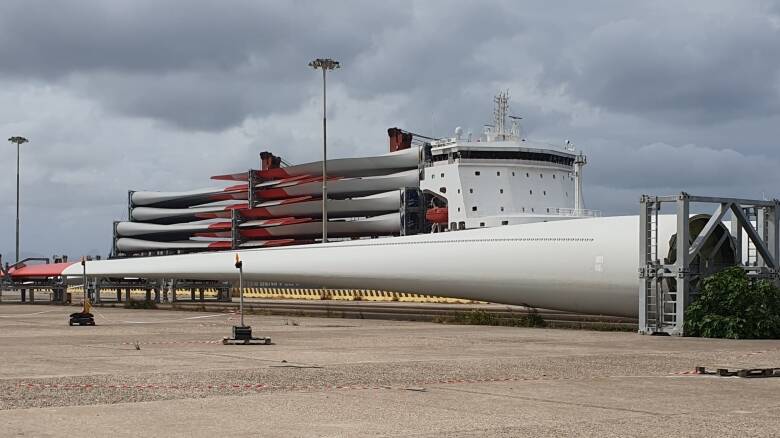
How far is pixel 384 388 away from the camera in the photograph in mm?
12930

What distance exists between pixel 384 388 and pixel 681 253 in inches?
587

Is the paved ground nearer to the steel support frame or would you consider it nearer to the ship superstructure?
the steel support frame

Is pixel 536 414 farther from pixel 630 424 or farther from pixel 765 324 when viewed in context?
pixel 765 324

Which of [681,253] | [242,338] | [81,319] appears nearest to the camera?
[242,338]

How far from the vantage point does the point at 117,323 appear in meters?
32.8

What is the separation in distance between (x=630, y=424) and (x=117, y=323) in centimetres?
2604

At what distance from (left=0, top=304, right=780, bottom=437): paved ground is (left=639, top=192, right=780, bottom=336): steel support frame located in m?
2.69

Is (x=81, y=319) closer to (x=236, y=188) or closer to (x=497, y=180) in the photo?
(x=497, y=180)

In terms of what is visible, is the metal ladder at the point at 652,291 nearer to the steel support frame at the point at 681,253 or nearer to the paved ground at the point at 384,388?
the steel support frame at the point at 681,253

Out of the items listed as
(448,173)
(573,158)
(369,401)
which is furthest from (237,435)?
(573,158)

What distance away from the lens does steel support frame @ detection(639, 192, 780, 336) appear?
25.5 m

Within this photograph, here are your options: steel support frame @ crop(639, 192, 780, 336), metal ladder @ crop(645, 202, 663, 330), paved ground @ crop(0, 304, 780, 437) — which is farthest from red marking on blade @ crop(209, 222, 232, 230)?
metal ladder @ crop(645, 202, 663, 330)

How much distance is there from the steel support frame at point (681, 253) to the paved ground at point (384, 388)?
2690 millimetres

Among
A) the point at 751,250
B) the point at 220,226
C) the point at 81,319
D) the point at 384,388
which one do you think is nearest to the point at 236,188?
the point at 220,226
